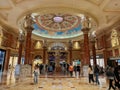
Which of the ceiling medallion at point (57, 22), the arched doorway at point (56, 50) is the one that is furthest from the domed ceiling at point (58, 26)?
the arched doorway at point (56, 50)

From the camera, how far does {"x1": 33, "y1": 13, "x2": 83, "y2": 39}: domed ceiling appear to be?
2134 centimetres

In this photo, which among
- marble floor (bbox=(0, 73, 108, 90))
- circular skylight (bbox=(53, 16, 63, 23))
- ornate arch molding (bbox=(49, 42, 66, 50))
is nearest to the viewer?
marble floor (bbox=(0, 73, 108, 90))

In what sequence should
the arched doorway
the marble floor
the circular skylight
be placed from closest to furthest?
the marble floor < the circular skylight < the arched doorway

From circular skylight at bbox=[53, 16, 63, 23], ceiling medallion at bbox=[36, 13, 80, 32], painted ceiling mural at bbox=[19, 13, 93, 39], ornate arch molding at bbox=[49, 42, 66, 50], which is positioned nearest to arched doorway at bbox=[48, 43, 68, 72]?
ornate arch molding at bbox=[49, 42, 66, 50]

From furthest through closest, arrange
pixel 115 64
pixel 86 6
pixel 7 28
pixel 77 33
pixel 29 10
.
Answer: pixel 77 33, pixel 7 28, pixel 29 10, pixel 86 6, pixel 115 64

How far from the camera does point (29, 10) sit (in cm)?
1194

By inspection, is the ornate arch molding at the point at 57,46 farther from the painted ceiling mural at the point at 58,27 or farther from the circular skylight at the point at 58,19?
the circular skylight at the point at 58,19

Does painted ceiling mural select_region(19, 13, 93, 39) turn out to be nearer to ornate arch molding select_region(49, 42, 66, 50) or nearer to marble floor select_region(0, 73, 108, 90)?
ornate arch molding select_region(49, 42, 66, 50)

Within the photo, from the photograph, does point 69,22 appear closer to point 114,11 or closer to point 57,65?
point 57,65

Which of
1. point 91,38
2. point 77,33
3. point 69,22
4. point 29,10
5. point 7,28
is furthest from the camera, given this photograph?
point 77,33

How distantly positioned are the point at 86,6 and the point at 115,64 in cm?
748

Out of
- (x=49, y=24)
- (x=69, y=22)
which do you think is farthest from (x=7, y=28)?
(x=69, y=22)

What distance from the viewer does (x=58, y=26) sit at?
2459 cm

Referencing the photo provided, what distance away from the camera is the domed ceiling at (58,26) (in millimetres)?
21344
